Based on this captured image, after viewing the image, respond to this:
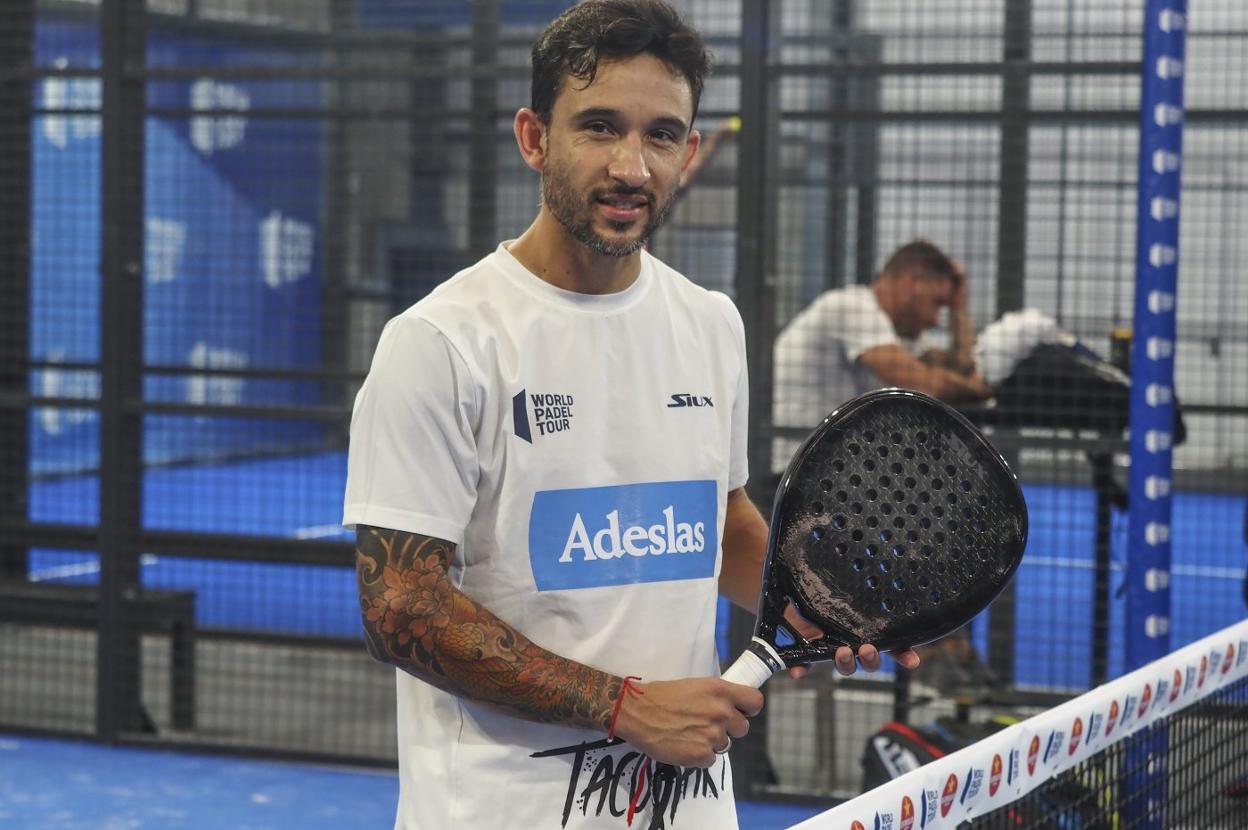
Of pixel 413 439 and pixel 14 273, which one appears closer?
pixel 413 439

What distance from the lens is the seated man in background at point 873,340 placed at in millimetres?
5527

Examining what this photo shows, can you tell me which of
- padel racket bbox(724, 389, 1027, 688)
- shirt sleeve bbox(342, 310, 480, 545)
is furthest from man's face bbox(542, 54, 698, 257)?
padel racket bbox(724, 389, 1027, 688)

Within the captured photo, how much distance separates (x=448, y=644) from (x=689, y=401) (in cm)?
46

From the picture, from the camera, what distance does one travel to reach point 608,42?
75.5 inches

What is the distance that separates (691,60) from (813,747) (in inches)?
189

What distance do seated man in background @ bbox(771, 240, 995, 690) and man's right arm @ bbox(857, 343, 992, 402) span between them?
0.04 ft

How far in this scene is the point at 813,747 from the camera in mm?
6438

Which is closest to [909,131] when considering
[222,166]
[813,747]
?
[222,166]

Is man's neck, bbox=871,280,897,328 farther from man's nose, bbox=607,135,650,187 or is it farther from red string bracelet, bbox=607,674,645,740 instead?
red string bracelet, bbox=607,674,645,740

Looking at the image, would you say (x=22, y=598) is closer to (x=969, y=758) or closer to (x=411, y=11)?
(x=969, y=758)

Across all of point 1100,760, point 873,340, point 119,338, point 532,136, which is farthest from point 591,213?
point 119,338

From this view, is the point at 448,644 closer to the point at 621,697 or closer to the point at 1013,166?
the point at 621,697

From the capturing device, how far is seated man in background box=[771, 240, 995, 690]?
553 centimetres

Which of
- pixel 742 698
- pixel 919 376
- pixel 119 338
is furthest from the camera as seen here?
pixel 119 338
